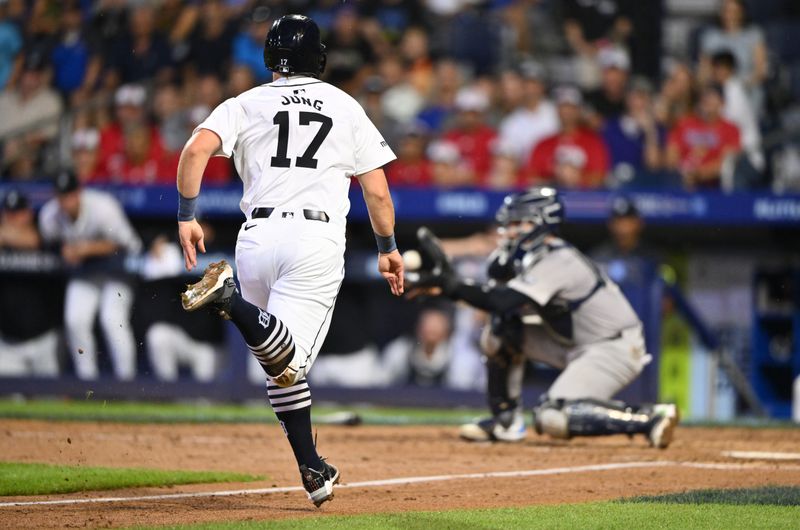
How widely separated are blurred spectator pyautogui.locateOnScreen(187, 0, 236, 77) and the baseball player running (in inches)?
361

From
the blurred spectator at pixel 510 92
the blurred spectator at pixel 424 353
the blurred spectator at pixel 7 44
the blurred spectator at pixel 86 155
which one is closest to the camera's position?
the blurred spectator at pixel 424 353

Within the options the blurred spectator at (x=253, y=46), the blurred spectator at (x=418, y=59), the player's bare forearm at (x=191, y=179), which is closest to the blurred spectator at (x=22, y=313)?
the blurred spectator at (x=253, y=46)

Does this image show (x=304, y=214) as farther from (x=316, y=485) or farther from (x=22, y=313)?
(x=22, y=313)

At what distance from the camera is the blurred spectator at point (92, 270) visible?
1213 cm

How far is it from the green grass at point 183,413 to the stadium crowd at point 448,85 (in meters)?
2.23

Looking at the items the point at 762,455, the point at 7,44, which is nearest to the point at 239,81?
the point at 7,44

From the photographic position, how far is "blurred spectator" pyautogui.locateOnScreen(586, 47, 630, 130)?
13672 mm

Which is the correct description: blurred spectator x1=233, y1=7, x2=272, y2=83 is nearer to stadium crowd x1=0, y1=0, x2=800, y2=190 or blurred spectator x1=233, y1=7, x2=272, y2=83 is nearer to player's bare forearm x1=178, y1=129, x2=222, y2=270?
stadium crowd x1=0, y1=0, x2=800, y2=190

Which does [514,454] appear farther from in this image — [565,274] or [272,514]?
[272,514]

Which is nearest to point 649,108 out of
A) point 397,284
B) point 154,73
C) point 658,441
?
point 154,73

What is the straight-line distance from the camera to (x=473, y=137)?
13398 mm

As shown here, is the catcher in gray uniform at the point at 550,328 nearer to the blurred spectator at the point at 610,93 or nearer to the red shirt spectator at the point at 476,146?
the red shirt spectator at the point at 476,146

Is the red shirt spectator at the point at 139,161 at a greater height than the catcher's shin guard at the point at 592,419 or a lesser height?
greater

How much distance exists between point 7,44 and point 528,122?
19.8 ft
